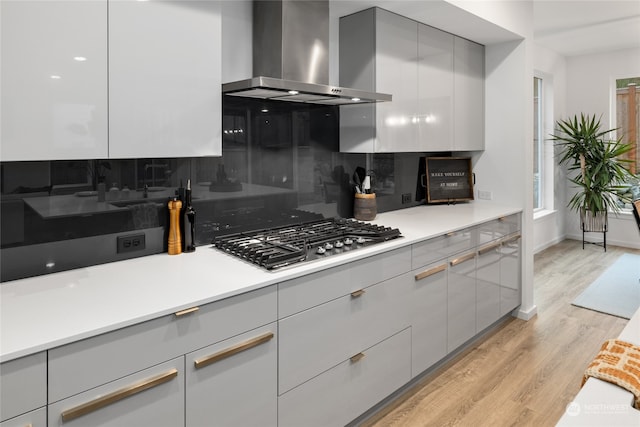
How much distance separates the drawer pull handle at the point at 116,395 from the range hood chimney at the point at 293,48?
1285mm

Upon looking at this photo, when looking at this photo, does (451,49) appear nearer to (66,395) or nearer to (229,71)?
(229,71)

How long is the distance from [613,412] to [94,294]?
1.52 m

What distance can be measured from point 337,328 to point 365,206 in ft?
3.63

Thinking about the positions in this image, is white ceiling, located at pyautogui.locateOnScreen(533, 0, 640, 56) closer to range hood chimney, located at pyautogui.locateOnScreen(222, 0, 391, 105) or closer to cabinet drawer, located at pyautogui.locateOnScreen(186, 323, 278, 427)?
range hood chimney, located at pyautogui.locateOnScreen(222, 0, 391, 105)

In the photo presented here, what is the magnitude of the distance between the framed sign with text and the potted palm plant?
2.78m

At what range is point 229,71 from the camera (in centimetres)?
221

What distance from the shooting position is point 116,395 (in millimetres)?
1288

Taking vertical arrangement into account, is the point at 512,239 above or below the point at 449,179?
below

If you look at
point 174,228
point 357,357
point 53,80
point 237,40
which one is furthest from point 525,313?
point 53,80

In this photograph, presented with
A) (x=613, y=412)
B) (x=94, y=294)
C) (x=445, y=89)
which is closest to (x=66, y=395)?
(x=94, y=294)

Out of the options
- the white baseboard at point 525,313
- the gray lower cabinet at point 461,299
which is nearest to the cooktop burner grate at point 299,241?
the gray lower cabinet at point 461,299

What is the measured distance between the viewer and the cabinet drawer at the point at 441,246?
2426mm

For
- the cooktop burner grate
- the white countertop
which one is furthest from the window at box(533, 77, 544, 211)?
the white countertop

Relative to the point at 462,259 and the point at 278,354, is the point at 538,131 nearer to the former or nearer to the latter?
the point at 462,259
